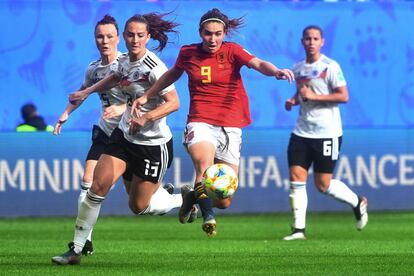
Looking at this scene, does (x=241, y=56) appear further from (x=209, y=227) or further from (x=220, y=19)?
(x=209, y=227)

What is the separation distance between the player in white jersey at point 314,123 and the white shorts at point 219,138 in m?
2.95

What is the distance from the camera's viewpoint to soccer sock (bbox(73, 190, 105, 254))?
1176cm

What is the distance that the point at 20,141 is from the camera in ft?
67.4

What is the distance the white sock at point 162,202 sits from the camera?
13.2m

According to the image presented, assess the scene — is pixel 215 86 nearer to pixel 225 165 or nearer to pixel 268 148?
pixel 225 165

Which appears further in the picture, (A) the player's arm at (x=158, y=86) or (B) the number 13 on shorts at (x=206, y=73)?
(B) the number 13 on shorts at (x=206, y=73)

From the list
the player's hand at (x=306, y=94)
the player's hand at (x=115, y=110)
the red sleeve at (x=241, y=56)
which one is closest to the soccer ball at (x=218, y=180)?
the red sleeve at (x=241, y=56)

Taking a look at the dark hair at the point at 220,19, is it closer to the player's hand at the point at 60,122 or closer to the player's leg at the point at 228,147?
the player's leg at the point at 228,147

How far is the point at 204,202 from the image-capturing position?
12320 millimetres

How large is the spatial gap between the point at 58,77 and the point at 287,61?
3.86 metres

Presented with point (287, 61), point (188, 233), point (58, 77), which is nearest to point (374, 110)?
point (287, 61)

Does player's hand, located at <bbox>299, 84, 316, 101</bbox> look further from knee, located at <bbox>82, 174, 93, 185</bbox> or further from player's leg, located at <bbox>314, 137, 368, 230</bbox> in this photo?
knee, located at <bbox>82, 174, 93, 185</bbox>

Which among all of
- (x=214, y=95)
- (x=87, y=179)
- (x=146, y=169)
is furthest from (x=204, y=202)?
(x=87, y=179)

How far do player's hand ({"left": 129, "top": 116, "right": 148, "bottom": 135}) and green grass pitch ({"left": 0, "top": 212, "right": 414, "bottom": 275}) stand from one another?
46.0 inches
